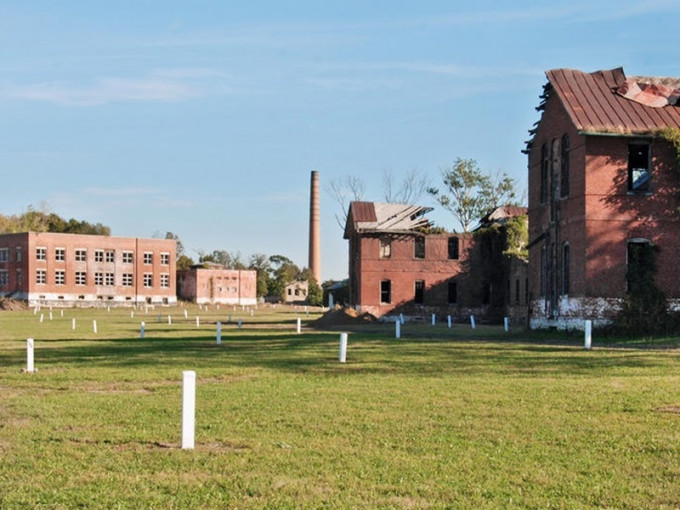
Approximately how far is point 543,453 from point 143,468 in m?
4.26

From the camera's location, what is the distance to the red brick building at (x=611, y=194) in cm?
3406

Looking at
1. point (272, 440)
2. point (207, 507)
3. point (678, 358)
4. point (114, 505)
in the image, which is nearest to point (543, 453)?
point (272, 440)

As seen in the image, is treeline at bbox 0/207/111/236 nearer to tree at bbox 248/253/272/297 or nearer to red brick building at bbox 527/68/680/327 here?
tree at bbox 248/253/272/297

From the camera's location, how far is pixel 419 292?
6556 centimetres

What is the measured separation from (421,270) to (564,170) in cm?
2959

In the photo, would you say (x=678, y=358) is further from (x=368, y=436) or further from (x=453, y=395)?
(x=368, y=436)

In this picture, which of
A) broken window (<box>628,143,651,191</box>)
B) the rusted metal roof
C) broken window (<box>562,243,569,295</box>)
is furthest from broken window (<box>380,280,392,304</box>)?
broken window (<box>628,143,651,191</box>)

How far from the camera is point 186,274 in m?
127

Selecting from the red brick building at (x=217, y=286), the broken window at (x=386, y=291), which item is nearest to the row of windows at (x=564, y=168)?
the broken window at (x=386, y=291)

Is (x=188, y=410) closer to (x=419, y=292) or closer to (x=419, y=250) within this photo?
(x=419, y=292)

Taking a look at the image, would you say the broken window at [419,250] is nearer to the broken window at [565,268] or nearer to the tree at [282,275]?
the broken window at [565,268]

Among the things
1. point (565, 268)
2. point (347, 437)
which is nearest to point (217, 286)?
point (565, 268)

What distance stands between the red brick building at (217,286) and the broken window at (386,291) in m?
62.4

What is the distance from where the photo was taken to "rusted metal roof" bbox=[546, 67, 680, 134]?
112ft
